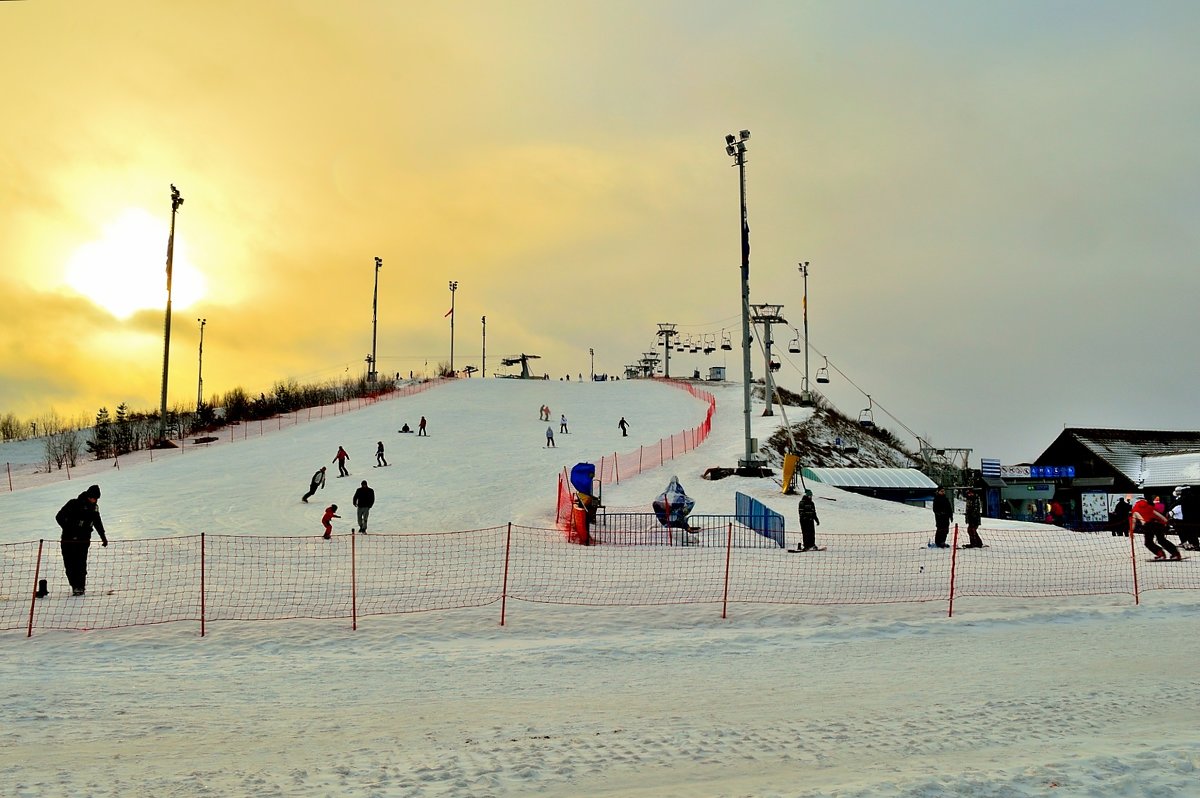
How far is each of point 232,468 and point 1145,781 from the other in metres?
35.0

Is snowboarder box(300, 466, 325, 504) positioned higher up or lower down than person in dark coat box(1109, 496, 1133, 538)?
higher up

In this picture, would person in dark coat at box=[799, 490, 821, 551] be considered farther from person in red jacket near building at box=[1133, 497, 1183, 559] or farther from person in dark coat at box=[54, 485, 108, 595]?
person in dark coat at box=[54, 485, 108, 595]

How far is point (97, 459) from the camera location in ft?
145

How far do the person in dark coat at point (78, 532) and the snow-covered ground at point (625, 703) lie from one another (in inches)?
79.8

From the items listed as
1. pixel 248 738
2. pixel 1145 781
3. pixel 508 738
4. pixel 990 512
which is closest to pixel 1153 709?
pixel 1145 781

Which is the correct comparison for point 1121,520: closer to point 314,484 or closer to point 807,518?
point 807,518

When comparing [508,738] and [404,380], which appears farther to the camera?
[404,380]

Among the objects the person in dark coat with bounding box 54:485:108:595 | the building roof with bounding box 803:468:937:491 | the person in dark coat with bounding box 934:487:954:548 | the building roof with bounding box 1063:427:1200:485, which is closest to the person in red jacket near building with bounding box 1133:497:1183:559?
the person in dark coat with bounding box 934:487:954:548

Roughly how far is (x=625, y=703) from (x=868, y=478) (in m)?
30.3

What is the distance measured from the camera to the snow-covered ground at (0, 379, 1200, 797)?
269 inches

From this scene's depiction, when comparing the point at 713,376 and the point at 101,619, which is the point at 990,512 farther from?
the point at 713,376

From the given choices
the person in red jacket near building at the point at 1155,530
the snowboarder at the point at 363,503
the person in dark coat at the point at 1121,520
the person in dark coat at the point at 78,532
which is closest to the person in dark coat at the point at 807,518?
the person in red jacket near building at the point at 1155,530

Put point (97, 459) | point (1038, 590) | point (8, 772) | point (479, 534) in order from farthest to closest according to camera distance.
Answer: point (97, 459) → point (479, 534) → point (1038, 590) → point (8, 772)

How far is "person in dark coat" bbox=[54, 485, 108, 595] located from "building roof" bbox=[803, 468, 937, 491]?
26.4 m
